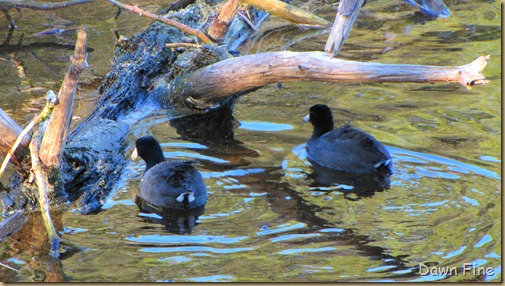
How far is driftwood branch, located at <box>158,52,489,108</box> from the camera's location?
6973 millimetres

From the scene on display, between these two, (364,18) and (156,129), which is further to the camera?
(364,18)

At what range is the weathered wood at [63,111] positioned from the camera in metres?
6.06

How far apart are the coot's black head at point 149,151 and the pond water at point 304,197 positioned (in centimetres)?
24

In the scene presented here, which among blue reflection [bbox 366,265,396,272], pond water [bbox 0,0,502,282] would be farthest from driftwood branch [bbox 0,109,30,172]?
blue reflection [bbox 366,265,396,272]

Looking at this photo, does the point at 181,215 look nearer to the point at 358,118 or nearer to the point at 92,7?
the point at 358,118

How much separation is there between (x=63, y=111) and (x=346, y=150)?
318cm

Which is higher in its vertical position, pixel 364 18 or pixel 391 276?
pixel 364 18

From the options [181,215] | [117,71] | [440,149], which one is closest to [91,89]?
[117,71]

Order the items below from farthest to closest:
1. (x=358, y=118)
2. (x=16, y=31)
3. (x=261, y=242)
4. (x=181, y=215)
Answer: (x=16, y=31), (x=358, y=118), (x=181, y=215), (x=261, y=242)

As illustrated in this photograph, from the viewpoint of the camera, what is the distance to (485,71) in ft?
35.3

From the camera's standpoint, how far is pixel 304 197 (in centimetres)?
730

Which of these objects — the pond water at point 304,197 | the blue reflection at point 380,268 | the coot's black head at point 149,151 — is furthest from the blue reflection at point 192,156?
the blue reflection at point 380,268

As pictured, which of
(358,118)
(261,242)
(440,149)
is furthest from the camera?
(358,118)

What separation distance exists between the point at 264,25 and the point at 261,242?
7.88 meters
